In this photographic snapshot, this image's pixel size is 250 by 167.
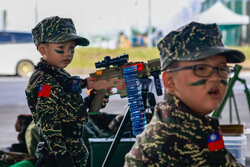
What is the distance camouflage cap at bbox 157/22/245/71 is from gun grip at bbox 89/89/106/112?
1.88 meters

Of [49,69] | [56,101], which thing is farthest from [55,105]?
[49,69]

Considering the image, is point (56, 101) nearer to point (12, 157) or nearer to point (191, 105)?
point (12, 157)

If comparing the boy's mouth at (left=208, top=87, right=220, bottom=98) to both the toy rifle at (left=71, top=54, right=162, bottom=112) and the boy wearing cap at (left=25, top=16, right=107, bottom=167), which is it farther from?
the boy wearing cap at (left=25, top=16, right=107, bottom=167)

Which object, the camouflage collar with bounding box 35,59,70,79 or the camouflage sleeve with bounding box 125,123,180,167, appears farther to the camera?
the camouflage collar with bounding box 35,59,70,79

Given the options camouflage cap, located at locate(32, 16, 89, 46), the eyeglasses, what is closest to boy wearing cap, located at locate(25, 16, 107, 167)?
camouflage cap, located at locate(32, 16, 89, 46)

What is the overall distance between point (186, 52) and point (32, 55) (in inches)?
749

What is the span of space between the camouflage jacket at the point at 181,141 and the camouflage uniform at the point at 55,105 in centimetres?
151

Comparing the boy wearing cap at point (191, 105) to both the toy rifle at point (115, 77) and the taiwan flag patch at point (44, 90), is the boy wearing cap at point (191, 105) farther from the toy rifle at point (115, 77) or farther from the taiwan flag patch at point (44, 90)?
the taiwan flag patch at point (44, 90)

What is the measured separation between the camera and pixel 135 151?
6.70 feet

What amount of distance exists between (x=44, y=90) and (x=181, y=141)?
170cm

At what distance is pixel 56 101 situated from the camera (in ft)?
11.5

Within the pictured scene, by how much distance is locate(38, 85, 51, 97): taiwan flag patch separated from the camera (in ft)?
11.3

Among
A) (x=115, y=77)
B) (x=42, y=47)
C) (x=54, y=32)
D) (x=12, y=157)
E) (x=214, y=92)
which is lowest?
(x=12, y=157)

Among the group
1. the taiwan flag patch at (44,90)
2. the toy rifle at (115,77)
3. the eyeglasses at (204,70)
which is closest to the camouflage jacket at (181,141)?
the eyeglasses at (204,70)
